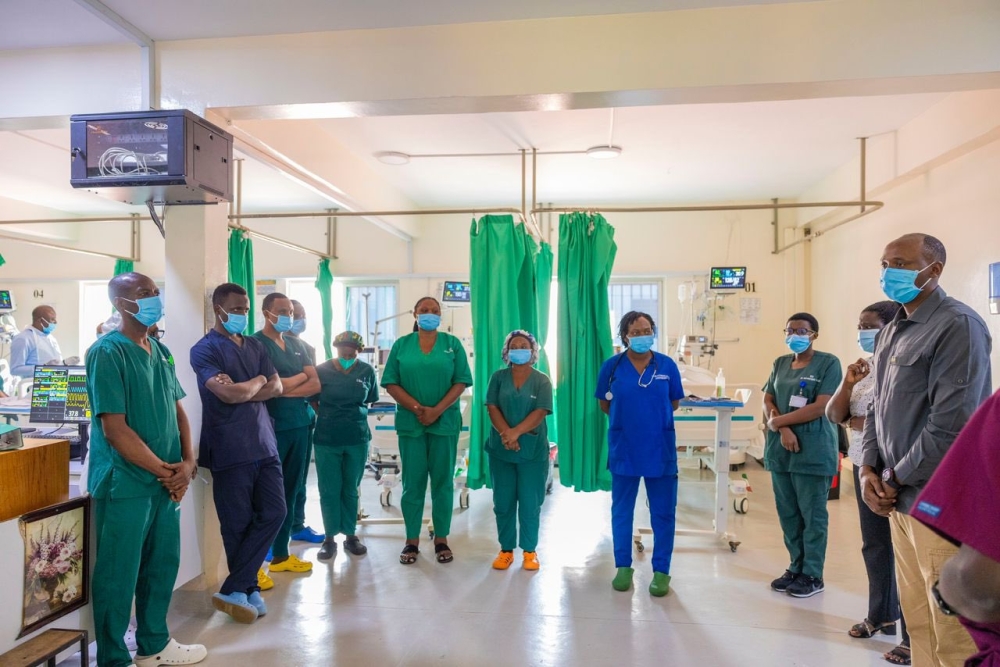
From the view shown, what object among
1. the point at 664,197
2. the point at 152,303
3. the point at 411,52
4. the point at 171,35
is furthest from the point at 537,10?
the point at 664,197

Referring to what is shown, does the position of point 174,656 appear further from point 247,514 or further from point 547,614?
point 547,614

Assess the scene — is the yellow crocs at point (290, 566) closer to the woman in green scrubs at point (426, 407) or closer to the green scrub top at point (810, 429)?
the woman in green scrubs at point (426, 407)

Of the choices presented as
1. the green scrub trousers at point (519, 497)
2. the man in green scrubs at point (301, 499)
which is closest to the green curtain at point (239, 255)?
the man in green scrubs at point (301, 499)

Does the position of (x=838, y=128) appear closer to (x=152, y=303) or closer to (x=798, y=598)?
(x=798, y=598)

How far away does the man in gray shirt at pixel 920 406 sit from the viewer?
1718 millimetres

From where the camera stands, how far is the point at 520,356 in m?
3.41

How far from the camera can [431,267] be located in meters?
7.38

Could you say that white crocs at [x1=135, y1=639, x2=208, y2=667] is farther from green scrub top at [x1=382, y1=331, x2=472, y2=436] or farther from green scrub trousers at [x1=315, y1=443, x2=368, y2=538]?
green scrub top at [x1=382, y1=331, x2=472, y2=436]

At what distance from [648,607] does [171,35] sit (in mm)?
3616

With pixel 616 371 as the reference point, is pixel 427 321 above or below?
above

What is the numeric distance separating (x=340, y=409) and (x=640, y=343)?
1.78m

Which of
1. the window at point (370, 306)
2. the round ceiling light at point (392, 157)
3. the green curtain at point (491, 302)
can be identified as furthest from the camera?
the window at point (370, 306)

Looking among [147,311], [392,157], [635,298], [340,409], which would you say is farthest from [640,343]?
[635,298]

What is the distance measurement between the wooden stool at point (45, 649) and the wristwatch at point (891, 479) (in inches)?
107
